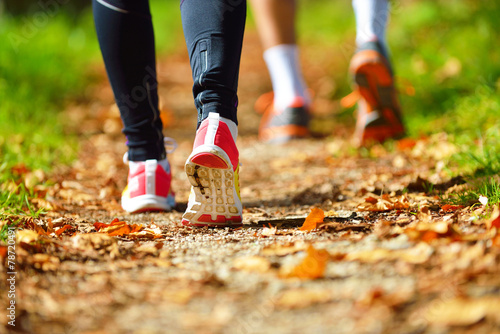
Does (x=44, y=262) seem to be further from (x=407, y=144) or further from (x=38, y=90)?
(x=38, y=90)

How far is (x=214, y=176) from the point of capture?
1483mm

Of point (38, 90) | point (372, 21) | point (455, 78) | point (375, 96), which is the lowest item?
point (375, 96)

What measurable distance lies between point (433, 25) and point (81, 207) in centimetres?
365

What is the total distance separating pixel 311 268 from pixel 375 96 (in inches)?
73.2

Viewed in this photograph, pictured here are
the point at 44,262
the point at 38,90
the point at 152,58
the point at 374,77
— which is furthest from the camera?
the point at 38,90

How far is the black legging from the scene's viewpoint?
146 centimetres

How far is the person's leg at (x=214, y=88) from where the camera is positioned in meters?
1.44

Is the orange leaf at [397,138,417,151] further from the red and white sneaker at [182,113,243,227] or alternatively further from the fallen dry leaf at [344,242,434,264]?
the fallen dry leaf at [344,242,434,264]

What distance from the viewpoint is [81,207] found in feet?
6.70

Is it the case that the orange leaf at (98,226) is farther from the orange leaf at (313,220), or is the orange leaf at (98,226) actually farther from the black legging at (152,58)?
the orange leaf at (313,220)

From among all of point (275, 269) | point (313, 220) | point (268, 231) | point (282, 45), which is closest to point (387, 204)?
point (313, 220)

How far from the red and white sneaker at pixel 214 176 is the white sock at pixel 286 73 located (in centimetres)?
183

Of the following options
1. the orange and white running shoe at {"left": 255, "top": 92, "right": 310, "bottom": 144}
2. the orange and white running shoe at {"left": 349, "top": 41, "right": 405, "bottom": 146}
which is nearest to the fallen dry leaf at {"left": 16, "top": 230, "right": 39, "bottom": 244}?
the orange and white running shoe at {"left": 349, "top": 41, "right": 405, "bottom": 146}

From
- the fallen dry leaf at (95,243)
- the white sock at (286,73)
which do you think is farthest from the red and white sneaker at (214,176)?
the white sock at (286,73)
